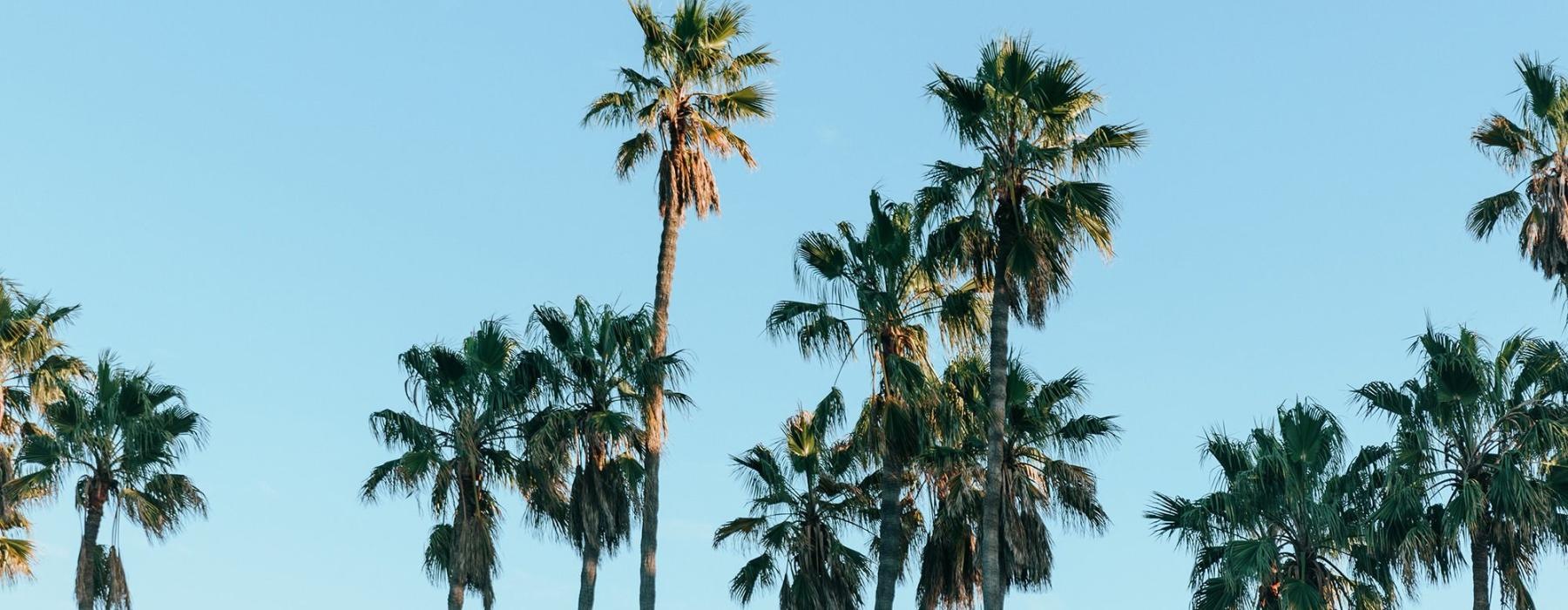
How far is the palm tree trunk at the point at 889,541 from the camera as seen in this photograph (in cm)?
3694

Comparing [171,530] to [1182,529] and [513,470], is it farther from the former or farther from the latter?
[1182,529]

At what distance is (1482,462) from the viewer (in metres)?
34.7

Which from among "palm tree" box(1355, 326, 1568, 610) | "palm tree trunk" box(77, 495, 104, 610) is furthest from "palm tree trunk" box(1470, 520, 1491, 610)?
"palm tree trunk" box(77, 495, 104, 610)

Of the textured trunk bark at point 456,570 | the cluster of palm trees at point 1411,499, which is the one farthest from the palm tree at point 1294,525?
the textured trunk bark at point 456,570

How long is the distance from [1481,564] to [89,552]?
82.5ft

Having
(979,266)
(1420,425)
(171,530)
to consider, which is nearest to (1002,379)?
(979,266)

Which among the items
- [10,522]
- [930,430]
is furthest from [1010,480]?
[10,522]

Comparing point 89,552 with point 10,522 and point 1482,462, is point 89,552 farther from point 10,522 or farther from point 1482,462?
point 1482,462

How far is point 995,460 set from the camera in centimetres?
3297

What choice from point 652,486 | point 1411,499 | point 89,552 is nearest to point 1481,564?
point 1411,499

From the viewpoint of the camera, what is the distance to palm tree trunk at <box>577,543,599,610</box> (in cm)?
3662

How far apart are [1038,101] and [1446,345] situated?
845 centimetres

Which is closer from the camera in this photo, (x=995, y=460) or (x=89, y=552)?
(x=995, y=460)

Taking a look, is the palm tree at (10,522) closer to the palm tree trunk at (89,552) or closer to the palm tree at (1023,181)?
the palm tree trunk at (89,552)
